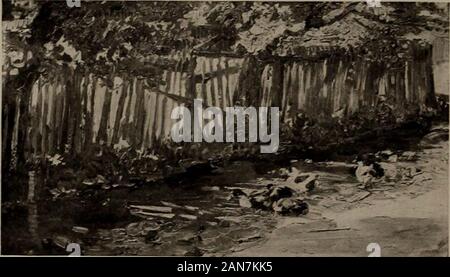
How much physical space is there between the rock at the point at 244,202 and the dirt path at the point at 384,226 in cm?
7

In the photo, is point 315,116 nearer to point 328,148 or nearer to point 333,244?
point 328,148

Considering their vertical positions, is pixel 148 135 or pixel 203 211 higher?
pixel 148 135

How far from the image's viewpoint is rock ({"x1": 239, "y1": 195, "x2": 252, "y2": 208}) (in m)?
1.18

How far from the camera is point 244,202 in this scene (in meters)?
1.18

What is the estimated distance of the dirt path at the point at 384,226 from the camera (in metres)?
1.18

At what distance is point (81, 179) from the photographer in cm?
117

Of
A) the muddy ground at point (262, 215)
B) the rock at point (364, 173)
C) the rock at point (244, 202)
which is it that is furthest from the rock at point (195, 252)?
the rock at point (364, 173)

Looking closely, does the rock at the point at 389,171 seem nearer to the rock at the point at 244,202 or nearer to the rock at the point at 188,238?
the rock at the point at 244,202

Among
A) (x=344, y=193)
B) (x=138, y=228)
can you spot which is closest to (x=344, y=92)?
(x=344, y=193)

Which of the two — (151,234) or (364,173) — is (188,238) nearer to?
(151,234)

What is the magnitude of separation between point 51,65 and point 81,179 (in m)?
0.22

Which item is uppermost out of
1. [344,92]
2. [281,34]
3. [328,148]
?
[281,34]

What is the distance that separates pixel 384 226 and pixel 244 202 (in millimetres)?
268

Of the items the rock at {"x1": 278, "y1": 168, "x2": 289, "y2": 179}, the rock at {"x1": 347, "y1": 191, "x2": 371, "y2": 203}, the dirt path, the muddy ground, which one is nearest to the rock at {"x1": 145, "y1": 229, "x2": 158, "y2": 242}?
the muddy ground
